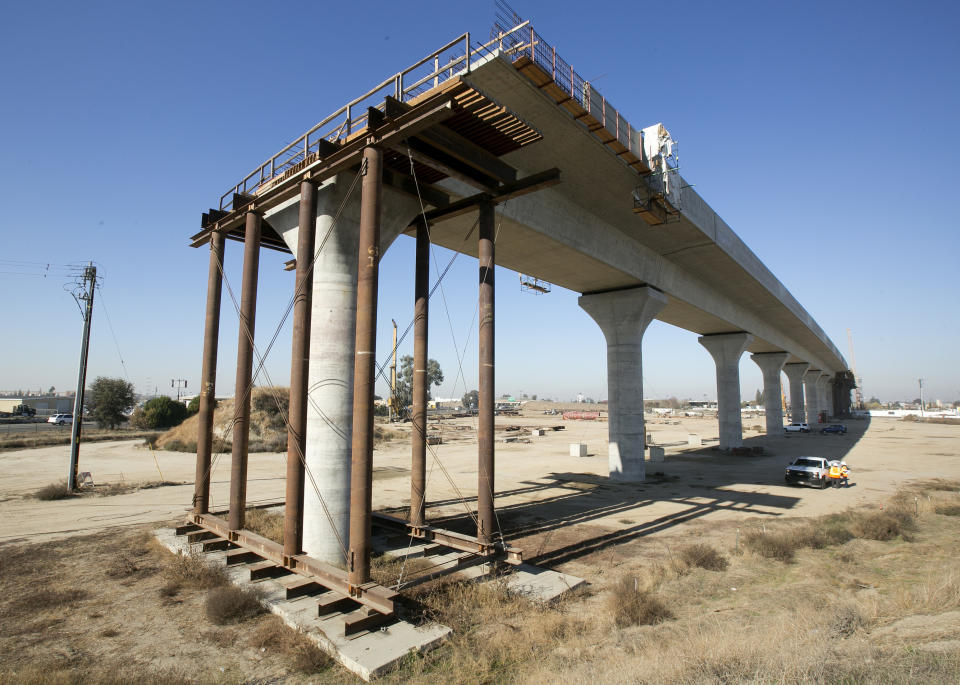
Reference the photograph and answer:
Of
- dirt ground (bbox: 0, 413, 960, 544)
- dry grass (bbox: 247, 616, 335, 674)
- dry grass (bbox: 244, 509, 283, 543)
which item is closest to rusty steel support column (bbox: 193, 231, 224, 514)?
A: dry grass (bbox: 244, 509, 283, 543)

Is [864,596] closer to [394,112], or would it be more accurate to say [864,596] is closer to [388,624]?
[388,624]

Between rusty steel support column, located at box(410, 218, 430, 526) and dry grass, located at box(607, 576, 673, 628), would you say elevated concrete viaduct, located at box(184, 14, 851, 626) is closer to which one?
rusty steel support column, located at box(410, 218, 430, 526)

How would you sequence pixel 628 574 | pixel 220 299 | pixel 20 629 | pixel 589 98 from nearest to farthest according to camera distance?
pixel 20 629, pixel 628 574, pixel 589 98, pixel 220 299

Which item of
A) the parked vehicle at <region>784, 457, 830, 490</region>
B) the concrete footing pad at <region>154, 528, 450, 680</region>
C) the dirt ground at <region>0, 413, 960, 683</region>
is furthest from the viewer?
the parked vehicle at <region>784, 457, 830, 490</region>

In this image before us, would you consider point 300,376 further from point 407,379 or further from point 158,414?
point 407,379

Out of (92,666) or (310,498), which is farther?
(310,498)

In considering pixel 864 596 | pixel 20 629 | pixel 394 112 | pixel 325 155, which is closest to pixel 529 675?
pixel 864 596

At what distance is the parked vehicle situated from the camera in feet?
83.0

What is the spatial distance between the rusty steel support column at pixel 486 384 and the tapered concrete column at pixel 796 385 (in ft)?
278

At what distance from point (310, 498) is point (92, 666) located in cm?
506

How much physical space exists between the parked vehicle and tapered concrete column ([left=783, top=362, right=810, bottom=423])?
64.2m

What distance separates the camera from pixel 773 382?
2581 inches

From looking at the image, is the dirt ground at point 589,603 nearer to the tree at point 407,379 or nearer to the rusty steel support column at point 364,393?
the rusty steel support column at point 364,393

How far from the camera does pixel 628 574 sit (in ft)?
37.9
